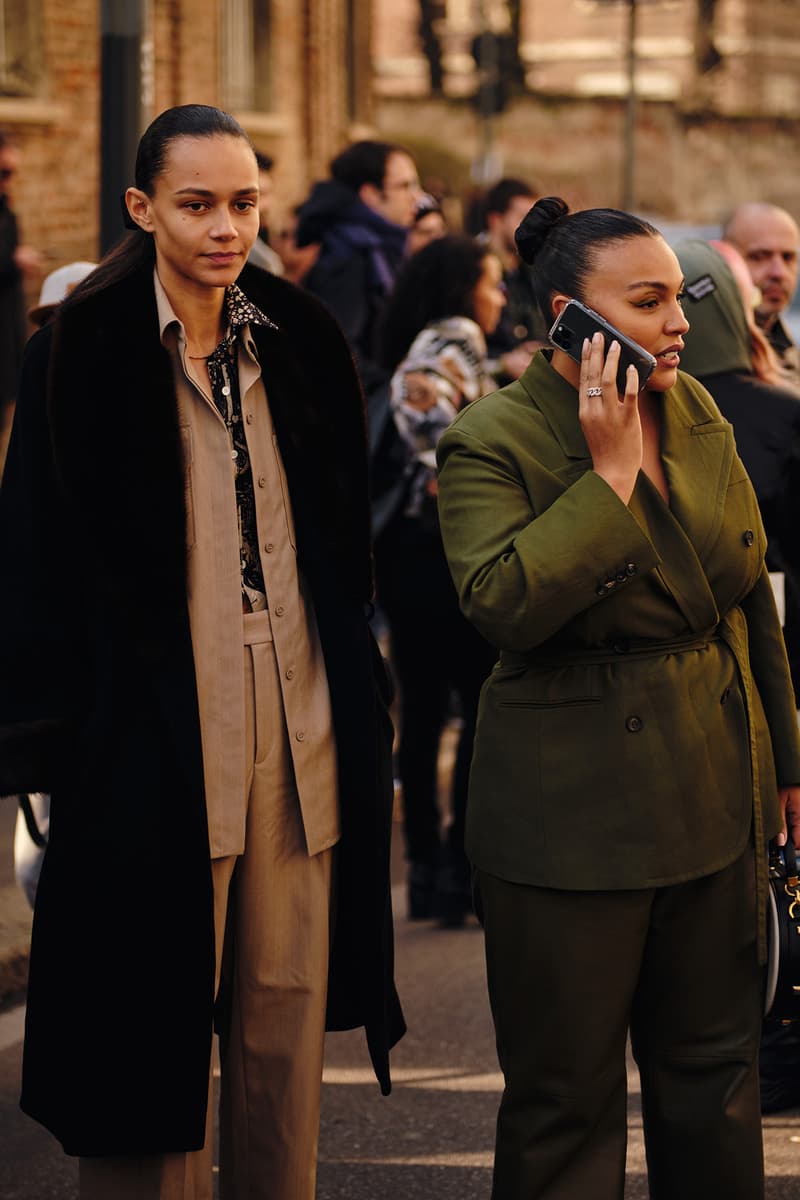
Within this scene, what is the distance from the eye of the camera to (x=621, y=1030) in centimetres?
314

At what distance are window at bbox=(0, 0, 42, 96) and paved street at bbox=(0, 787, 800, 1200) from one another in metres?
9.21

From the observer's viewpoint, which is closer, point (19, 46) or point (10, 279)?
point (10, 279)

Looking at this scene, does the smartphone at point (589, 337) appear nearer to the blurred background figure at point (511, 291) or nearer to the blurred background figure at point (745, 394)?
the blurred background figure at point (745, 394)

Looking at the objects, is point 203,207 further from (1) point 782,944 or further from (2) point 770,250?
(2) point 770,250

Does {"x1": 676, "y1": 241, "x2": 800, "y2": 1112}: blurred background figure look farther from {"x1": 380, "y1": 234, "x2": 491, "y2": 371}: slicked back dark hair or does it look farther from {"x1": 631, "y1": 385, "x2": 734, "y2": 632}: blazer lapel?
{"x1": 380, "y1": 234, "x2": 491, "y2": 371}: slicked back dark hair

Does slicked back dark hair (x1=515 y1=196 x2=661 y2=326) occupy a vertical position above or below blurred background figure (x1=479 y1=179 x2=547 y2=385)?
above

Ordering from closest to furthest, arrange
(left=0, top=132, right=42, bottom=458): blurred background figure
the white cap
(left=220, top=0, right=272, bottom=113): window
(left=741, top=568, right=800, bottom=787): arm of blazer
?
(left=741, top=568, right=800, bottom=787): arm of blazer, the white cap, (left=0, top=132, right=42, bottom=458): blurred background figure, (left=220, top=0, right=272, bottom=113): window

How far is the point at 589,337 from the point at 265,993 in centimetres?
121

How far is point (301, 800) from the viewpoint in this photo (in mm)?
3215

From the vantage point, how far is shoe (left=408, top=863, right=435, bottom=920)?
596 centimetres

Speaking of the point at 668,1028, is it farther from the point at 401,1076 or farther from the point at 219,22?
the point at 219,22

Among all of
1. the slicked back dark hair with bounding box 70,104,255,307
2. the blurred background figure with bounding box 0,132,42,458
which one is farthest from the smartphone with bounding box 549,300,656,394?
the blurred background figure with bounding box 0,132,42,458

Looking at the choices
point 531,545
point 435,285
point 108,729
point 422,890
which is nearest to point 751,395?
point 531,545

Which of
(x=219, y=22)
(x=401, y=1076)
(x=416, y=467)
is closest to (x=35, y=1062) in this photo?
(x=401, y=1076)
